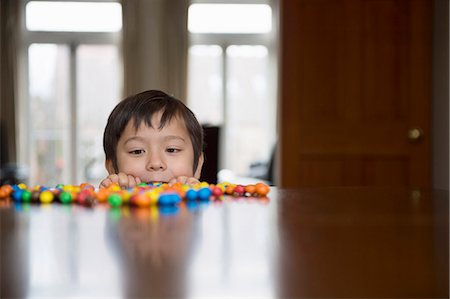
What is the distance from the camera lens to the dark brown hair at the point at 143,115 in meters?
1.46

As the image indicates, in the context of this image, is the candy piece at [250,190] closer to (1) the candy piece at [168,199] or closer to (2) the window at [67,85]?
(1) the candy piece at [168,199]

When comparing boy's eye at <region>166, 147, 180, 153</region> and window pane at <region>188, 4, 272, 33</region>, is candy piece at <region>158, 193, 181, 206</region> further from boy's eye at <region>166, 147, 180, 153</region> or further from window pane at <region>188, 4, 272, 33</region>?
window pane at <region>188, 4, 272, 33</region>

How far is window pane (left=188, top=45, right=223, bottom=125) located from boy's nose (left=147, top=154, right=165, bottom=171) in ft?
19.6

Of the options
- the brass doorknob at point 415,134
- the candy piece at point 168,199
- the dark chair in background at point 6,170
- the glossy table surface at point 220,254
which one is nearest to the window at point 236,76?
the dark chair in background at point 6,170

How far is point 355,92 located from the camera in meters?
3.10

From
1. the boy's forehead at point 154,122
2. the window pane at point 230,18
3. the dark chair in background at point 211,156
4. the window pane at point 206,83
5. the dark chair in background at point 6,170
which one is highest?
the window pane at point 230,18

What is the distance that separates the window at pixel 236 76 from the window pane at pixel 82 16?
105 cm

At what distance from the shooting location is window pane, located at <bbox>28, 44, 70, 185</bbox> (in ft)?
24.1

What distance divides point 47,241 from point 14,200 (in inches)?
15.8

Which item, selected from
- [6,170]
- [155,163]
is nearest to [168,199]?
[155,163]

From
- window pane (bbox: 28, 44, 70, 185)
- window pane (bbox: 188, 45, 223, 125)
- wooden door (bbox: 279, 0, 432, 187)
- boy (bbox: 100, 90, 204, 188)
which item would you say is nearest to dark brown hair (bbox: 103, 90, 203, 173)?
boy (bbox: 100, 90, 204, 188)

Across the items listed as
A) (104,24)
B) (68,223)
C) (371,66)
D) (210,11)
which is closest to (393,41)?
(371,66)

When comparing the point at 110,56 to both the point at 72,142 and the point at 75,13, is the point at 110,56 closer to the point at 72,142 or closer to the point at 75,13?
the point at 75,13

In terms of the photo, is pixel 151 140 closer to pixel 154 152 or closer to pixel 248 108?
pixel 154 152
